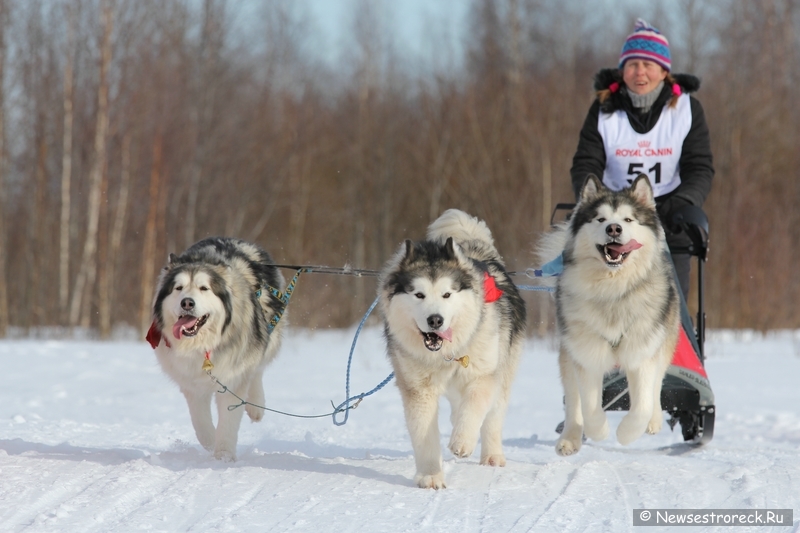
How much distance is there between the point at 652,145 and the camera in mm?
4566

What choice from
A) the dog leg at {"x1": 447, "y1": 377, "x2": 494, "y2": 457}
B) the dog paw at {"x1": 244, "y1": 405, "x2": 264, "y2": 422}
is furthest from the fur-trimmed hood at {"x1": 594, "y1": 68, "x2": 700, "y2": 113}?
the dog paw at {"x1": 244, "y1": 405, "x2": 264, "y2": 422}

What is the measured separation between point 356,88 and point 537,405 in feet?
44.2

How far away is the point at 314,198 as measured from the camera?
1711cm

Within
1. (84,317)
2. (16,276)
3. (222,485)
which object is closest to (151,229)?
(84,317)

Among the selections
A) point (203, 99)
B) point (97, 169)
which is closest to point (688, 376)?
point (97, 169)

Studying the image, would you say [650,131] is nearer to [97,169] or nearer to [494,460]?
[494,460]

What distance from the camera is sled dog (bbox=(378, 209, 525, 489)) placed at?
3533 mm

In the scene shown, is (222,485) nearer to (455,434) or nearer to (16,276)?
(455,434)

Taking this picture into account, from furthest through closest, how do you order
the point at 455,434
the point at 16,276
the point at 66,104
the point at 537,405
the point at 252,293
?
1. the point at 16,276
2. the point at 66,104
3. the point at 537,405
4. the point at 252,293
5. the point at 455,434

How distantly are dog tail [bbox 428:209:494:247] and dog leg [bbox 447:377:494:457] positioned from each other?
948 mm

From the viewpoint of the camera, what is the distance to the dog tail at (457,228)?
4.38 metres

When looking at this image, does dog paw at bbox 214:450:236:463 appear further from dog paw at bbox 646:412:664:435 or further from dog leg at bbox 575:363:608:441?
dog paw at bbox 646:412:664:435

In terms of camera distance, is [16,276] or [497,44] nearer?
[16,276]

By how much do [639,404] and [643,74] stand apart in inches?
71.8
